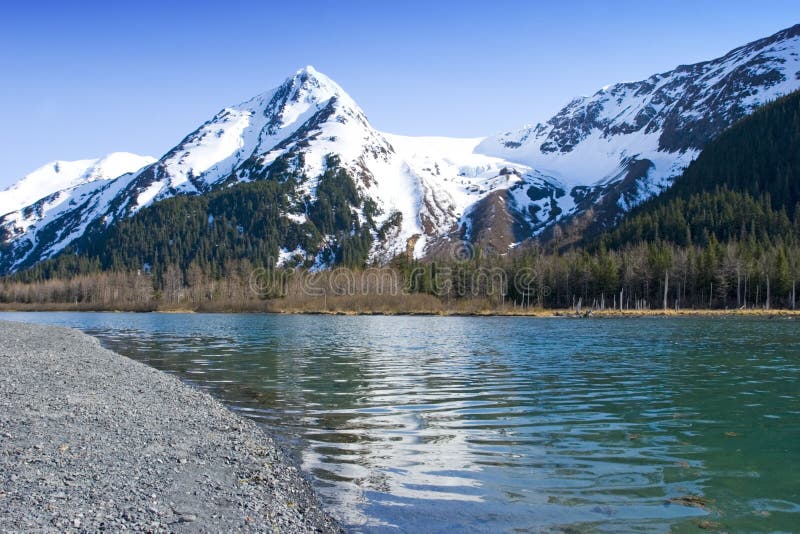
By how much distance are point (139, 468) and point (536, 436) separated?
1236 cm

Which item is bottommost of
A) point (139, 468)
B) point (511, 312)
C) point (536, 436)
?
point (511, 312)

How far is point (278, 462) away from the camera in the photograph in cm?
1708

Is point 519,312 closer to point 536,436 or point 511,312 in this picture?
point 511,312

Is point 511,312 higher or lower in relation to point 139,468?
lower

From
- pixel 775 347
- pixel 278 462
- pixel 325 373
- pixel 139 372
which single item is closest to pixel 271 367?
pixel 325 373

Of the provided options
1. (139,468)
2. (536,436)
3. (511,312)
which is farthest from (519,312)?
(139,468)

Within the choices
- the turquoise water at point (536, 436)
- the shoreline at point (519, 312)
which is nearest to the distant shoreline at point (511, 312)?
the shoreline at point (519, 312)

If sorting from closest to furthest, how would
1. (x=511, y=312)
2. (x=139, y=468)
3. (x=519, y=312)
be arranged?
(x=139, y=468) → (x=519, y=312) → (x=511, y=312)

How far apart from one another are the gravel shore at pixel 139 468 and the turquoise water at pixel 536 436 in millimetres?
1395

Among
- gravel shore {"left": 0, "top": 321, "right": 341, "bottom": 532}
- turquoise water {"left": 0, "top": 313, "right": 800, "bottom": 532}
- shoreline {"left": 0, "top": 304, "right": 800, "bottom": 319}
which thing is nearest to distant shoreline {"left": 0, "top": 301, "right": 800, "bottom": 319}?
shoreline {"left": 0, "top": 304, "right": 800, "bottom": 319}

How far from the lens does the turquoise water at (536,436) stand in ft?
44.3

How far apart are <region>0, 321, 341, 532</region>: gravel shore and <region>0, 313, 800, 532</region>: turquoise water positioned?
139 cm

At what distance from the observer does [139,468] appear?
15.0 meters

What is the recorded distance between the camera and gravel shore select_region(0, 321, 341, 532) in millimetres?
11656
